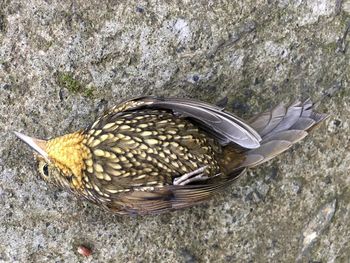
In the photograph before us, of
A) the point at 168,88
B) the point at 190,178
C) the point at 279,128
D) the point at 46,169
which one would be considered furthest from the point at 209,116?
the point at 46,169

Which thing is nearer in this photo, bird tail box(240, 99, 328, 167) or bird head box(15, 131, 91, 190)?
bird head box(15, 131, 91, 190)

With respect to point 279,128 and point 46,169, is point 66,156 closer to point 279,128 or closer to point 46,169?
point 46,169

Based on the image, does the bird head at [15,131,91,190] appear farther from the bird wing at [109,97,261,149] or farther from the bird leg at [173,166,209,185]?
the bird leg at [173,166,209,185]

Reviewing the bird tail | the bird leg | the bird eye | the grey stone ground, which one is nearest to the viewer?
the bird leg

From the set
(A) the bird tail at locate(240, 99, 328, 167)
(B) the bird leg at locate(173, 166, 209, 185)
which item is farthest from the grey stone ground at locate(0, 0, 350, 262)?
(B) the bird leg at locate(173, 166, 209, 185)

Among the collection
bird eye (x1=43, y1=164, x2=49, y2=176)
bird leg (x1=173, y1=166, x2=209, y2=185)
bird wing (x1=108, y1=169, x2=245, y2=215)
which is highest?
bird leg (x1=173, y1=166, x2=209, y2=185)

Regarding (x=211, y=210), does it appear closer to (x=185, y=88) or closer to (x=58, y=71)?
(x=185, y=88)

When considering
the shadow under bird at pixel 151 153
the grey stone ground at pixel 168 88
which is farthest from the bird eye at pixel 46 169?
the grey stone ground at pixel 168 88
